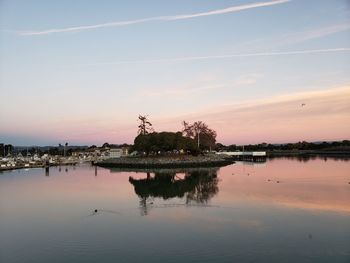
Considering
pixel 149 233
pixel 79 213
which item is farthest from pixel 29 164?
pixel 149 233

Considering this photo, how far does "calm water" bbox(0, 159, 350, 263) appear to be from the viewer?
12406 mm

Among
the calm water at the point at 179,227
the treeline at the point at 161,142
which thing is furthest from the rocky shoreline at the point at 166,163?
the calm water at the point at 179,227

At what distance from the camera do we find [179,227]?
16016mm

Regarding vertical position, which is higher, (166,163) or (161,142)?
(161,142)

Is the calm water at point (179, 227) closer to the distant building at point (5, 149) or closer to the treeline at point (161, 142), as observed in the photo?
the treeline at point (161, 142)

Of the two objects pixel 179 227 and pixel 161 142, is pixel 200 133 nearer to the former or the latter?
pixel 161 142

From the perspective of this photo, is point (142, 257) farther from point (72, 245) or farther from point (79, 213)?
point (79, 213)

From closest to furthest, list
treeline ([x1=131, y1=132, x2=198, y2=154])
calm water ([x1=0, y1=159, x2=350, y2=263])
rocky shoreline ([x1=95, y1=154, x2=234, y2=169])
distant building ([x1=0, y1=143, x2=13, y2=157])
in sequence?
calm water ([x1=0, y1=159, x2=350, y2=263]) → rocky shoreline ([x1=95, y1=154, x2=234, y2=169]) → treeline ([x1=131, y1=132, x2=198, y2=154]) → distant building ([x1=0, y1=143, x2=13, y2=157])

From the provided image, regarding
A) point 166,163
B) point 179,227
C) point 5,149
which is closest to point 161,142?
point 166,163

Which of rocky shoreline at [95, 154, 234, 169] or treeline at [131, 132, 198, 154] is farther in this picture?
treeline at [131, 132, 198, 154]

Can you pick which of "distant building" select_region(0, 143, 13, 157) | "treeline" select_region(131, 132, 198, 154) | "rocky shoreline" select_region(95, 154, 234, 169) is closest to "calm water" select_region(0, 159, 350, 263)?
"rocky shoreline" select_region(95, 154, 234, 169)

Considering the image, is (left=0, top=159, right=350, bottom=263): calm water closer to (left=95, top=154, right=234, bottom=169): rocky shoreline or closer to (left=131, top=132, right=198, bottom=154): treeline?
(left=95, top=154, right=234, bottom=169): rocky shoreline

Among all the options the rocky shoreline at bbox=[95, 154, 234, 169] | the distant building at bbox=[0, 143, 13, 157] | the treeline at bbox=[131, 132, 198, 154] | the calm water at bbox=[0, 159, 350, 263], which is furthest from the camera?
the distant building at bbox=[0, 143, 13, 157]

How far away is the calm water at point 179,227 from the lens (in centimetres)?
1241
